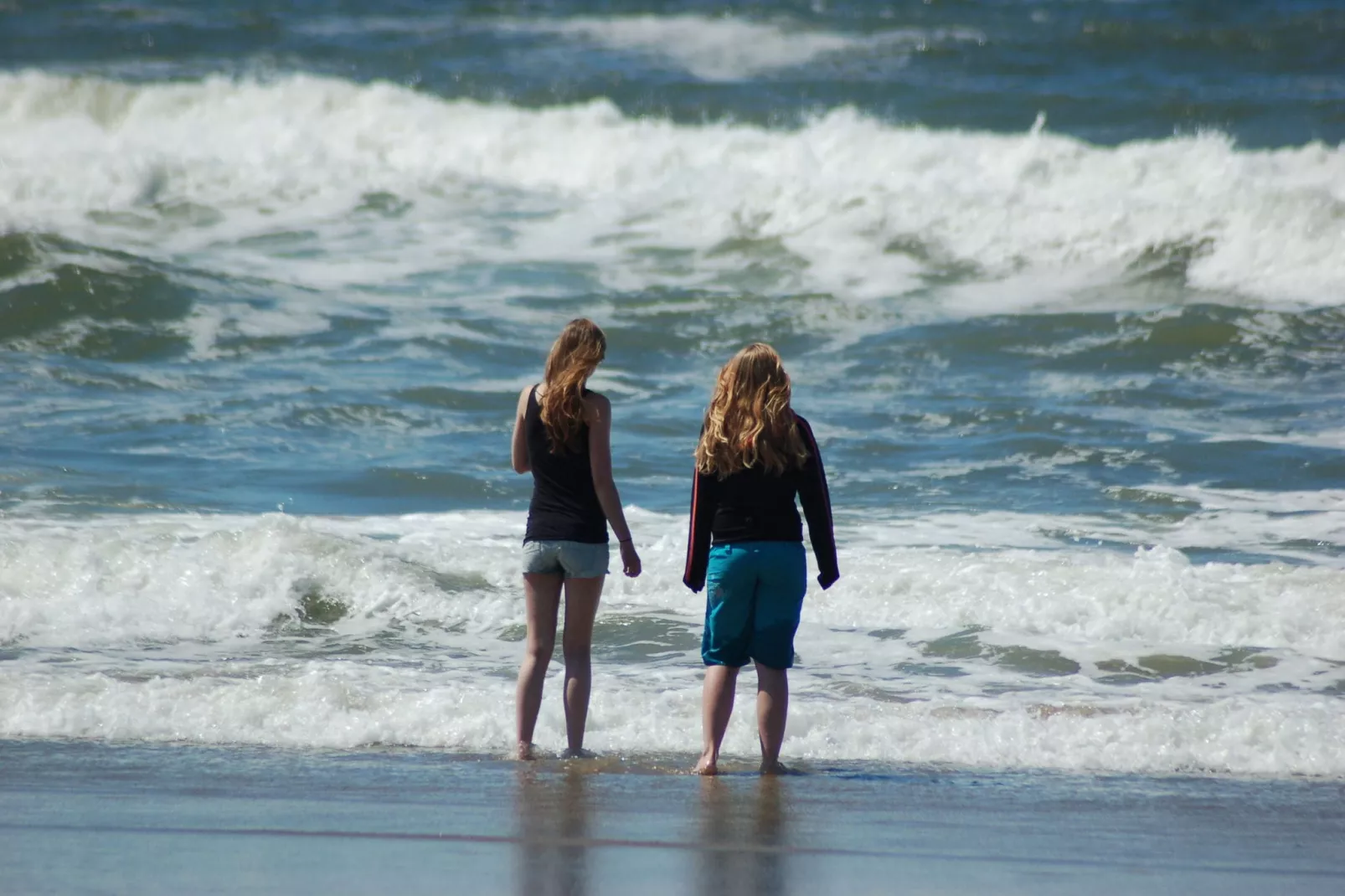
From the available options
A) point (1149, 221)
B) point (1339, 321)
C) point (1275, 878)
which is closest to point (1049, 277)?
point (1149, 221)

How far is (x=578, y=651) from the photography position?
5.39 meters

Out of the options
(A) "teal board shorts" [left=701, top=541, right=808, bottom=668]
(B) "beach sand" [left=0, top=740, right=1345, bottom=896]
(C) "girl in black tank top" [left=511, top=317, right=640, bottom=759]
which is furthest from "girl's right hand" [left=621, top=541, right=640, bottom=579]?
(B) "beach sand" [left=0, top=740, right=1345, bottom=896]

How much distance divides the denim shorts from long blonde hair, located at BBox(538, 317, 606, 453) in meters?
0.36

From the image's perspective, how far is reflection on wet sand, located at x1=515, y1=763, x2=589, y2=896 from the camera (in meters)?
3.66

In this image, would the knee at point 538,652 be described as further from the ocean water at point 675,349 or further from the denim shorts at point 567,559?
the ocean water at point 675,349

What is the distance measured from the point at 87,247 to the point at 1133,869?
1624cm

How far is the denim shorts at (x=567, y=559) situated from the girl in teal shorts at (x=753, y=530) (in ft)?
1.25

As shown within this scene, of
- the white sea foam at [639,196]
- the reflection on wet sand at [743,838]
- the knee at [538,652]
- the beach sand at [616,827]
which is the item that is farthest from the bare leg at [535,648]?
the white sea foam at [639,196]

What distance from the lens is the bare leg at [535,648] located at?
5387 mm

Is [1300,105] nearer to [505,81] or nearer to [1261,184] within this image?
[1261,184]

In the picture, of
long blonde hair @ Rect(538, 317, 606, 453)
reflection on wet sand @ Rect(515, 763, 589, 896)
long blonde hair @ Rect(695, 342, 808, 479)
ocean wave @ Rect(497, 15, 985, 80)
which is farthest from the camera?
ocean wave @ Rect(497, 15, 985, 80)

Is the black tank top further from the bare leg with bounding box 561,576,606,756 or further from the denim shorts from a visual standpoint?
the bare leg with bounding box 561,576,606,756

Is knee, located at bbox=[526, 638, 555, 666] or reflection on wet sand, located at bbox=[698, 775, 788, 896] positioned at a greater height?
knee, located at bbox=[526, 638, 555, 666]

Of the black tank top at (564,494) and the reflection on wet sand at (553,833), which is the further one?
the black tank top at (564,494)
